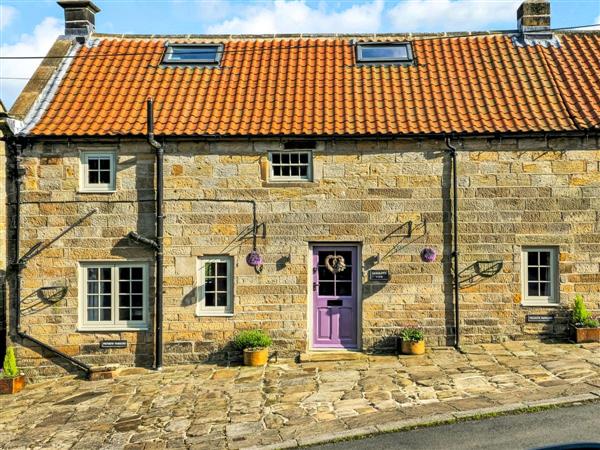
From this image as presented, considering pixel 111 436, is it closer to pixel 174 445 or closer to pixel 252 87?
pixel 174 445

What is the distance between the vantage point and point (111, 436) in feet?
25.7

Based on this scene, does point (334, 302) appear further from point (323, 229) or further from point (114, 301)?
point (114, 301)

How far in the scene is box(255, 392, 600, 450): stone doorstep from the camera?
7.12m

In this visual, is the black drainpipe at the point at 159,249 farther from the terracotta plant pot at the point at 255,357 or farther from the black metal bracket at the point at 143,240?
the terracotta plant pot at the point at 255,357

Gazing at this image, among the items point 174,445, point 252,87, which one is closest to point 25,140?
point 252,87

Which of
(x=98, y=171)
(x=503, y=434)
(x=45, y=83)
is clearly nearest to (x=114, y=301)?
(x=98, y=171)

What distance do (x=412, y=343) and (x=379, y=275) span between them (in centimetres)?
Answer: 157

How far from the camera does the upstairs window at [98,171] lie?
38.1 ft

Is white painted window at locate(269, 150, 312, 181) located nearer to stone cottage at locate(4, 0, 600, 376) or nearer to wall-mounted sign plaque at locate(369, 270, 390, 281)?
stone cottage at locate(4, 0, 600, 376)

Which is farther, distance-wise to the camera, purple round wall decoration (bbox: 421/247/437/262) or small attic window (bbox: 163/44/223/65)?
small attic window (bbox: 163/44/223/65)

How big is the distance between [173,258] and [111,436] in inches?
174

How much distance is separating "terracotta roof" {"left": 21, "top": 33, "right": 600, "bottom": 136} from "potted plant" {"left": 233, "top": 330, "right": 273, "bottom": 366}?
14.1 ft

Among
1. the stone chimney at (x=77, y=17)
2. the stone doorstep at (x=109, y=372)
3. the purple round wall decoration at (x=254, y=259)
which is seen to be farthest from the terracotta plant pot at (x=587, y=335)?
the stone chimney at (x=77, y=17)

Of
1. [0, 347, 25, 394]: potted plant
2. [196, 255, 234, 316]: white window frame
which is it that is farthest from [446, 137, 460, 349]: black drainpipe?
[0, 347, 25, 394]: potted plant
